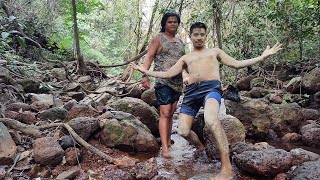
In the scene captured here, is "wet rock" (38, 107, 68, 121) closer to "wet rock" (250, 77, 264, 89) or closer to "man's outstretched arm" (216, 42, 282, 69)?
"man's outstretched arm" (216, 42, 282, 69)

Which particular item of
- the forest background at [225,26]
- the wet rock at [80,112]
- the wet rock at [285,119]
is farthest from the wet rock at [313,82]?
the wet rock at [80,112]

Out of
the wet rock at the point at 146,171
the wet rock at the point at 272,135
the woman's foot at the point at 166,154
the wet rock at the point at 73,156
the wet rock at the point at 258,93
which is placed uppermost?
the wet rock at the point at 73,156

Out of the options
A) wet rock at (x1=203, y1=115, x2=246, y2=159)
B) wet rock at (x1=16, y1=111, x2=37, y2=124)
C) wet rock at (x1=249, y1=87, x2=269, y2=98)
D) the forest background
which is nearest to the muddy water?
wet rock at (x1=203, y1=115, x2=246, y2=159)

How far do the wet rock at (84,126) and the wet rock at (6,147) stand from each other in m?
0.72

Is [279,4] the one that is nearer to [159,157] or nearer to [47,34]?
[159,157]

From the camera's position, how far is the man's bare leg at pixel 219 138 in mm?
2801

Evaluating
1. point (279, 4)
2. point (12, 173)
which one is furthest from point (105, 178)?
point (279, 4)

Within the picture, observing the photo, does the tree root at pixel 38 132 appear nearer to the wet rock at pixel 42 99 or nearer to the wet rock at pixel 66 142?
the wet rock at pixel 66 142

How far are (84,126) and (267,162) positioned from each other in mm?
2200

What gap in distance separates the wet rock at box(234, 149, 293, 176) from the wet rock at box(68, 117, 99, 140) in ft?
6.27

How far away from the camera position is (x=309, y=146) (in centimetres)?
456

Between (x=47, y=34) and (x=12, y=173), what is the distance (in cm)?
803

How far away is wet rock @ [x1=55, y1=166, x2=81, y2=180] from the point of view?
9.48ft

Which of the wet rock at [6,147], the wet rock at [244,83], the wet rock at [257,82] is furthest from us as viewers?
the wet rock at [244,83]
